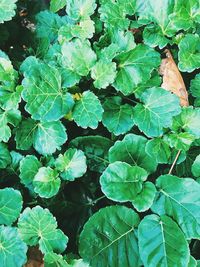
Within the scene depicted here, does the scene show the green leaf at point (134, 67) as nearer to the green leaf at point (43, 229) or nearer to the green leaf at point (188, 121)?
the green leaf at point (188, 121)

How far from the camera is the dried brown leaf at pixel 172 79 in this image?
1.42 meters

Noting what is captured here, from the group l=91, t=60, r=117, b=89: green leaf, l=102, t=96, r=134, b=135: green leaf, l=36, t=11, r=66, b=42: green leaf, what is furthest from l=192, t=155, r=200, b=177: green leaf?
l=36, t=11, r=66, b=42: green leaf

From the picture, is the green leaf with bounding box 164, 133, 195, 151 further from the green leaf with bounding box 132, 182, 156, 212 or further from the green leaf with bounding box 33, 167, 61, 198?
the green leaf with bounding box 33, 167, 61, 198

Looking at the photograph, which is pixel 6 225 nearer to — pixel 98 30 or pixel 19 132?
pixel 19 132

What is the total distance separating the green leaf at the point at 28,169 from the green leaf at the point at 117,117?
0.23 m

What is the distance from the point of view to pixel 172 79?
1446 mm

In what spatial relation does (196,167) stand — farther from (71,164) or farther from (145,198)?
(71,164)

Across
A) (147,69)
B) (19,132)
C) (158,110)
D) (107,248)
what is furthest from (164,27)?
(107,248)

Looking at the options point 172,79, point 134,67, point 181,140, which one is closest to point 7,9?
point 134,67

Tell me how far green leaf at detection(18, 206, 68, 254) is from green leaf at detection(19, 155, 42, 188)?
12 cm

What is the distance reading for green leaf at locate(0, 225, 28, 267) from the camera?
1.18 meters

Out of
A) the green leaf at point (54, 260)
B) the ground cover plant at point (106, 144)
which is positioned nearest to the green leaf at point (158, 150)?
the ground cover plant at point (106, 144)

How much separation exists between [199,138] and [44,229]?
0.51 m

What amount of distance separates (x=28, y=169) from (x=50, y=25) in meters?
0.59
